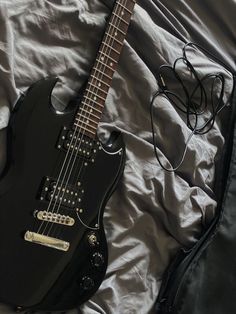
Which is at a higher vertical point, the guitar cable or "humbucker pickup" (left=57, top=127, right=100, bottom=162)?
the guitar cable

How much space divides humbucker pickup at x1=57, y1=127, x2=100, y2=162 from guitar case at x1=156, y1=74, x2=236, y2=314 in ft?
1.14

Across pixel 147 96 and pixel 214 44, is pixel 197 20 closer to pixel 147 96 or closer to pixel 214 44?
pixel 214 44

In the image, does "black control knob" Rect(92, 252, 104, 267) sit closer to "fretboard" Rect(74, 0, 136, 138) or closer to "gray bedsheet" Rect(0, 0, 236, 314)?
"gray bedsheet" Rect(0, 0, 236, 314)

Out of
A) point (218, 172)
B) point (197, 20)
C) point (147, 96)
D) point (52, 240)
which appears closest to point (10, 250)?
point (52, 240)

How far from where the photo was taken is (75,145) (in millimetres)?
988

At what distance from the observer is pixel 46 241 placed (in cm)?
95

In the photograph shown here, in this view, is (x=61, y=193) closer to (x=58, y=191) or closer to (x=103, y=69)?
(x=58, y=191)

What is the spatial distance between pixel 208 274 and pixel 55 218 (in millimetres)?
411

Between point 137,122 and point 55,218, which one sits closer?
point 55,218

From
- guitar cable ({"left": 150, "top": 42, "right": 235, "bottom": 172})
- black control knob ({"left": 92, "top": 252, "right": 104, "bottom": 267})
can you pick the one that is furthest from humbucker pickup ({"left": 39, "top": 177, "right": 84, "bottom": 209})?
guitar cable ({"left": 150, "top": 42, "right": 235, "bottom": 172})

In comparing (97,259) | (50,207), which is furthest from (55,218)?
(97,259)

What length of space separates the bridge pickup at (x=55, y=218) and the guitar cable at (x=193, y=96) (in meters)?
0.27

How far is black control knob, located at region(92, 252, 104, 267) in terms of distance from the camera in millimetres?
1027

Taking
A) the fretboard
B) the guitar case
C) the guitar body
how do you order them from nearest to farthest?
the guitar body < the fretboard < the guitar case
